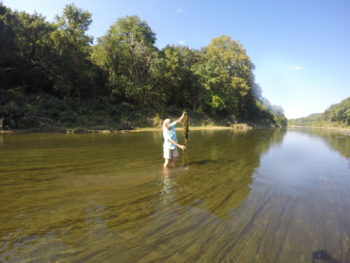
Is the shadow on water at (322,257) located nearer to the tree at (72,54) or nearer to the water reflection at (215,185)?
the water reflection at (215,185)

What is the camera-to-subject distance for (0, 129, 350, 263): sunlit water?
2.57 m

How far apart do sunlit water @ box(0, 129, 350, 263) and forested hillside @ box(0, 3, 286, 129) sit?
71.9 ft

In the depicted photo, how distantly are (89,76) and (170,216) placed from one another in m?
33.1

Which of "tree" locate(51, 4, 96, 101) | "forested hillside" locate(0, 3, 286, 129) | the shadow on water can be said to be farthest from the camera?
"tree" locate(51, 4, 96, 101)

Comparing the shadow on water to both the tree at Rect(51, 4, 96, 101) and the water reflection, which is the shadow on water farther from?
the tree at Rect(51, 4, 96, 101)

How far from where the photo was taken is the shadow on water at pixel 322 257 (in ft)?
8.11

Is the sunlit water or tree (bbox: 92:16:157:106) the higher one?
tree (bbox: 92:16:157:106)

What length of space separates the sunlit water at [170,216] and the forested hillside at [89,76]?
21925 mm

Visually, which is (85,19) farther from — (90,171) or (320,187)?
(320,187)

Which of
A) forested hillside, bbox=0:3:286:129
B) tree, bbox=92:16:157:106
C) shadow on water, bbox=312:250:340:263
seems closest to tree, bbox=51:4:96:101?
forested hillside, bbox=0:3:286:129

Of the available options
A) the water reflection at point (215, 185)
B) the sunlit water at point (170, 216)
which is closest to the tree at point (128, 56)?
the water reflection at point (215, 185)

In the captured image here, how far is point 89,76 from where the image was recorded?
32500mm

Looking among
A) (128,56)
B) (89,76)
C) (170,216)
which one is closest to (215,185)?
(170,216)

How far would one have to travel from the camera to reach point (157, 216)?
3549mm
